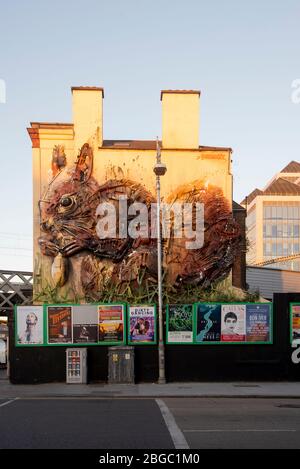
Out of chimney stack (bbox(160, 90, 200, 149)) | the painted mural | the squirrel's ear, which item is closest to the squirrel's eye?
the painted mural

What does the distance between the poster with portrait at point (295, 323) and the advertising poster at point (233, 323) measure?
184 cm

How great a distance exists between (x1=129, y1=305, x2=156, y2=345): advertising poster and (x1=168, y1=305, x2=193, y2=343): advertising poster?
2.08ft

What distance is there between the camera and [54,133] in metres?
26.8

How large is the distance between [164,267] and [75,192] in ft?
17.1

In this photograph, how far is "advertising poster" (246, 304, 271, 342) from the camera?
22.0 metres

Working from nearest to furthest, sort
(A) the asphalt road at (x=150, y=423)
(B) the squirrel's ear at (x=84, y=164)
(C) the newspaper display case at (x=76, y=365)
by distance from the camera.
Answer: (A) the asphalt road at (x=150, y=423) < (C) the newspaper display case at (x=76, y=365) < (B) the squirrel's ear at (x=84, y=164)

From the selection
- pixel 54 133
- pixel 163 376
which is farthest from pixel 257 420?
pixel 54 133

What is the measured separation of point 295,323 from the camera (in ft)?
72.6

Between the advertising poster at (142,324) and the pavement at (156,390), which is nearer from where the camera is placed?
the pavement at (156,390)

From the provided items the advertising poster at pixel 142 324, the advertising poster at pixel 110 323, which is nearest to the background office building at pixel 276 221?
the advertising poster at pixel 142 324

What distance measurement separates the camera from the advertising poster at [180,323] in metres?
21.9

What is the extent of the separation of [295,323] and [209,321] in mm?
3256

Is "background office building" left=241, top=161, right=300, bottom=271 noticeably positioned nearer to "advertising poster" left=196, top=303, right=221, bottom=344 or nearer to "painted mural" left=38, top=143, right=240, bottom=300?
"painted mural" left=38, top=143, right=240, bottom=300

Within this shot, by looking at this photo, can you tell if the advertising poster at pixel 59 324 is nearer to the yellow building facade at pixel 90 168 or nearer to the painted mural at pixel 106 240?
the yellow building facade at pixel 90 168
